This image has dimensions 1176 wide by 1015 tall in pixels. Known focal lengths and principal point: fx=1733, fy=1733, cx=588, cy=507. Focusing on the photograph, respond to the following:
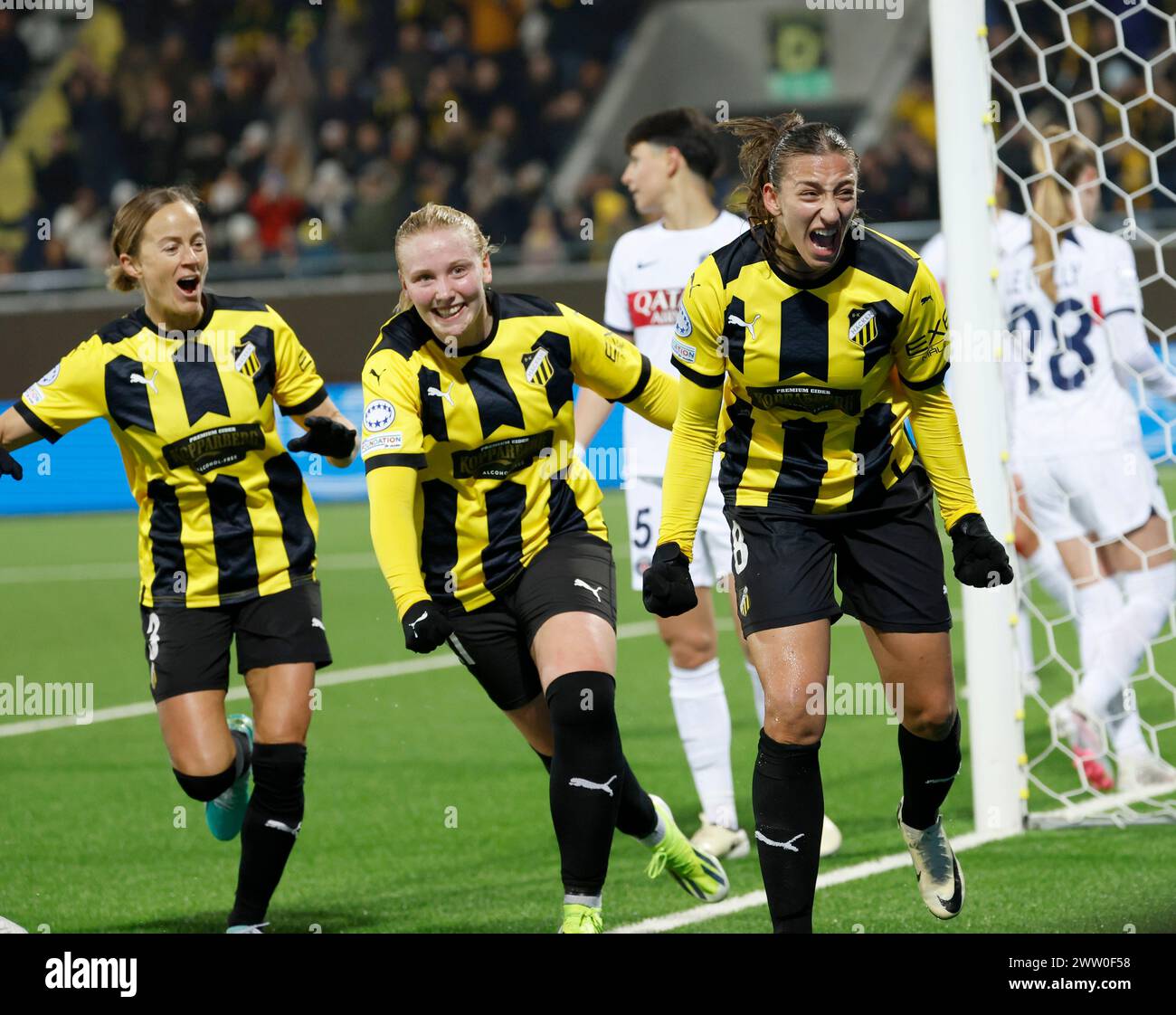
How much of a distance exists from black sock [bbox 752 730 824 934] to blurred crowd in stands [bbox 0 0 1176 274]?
1359 cm

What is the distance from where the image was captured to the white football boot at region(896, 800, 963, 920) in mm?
4543

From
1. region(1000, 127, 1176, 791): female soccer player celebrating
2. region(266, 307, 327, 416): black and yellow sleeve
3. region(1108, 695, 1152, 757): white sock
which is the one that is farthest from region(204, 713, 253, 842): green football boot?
region(1108, 695, 1152, 757): white sock

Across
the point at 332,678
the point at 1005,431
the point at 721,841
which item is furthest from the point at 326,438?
the point at 332,678

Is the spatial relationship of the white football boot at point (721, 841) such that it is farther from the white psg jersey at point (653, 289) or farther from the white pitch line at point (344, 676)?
the white pitch line at point (344, 676)

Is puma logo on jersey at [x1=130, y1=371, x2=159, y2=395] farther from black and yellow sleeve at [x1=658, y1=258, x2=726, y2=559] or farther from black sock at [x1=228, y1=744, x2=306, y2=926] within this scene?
black and yellow sleeve at [x1=658, y1=258, x2=726, y2=559]

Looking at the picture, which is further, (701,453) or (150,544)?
(150,544)

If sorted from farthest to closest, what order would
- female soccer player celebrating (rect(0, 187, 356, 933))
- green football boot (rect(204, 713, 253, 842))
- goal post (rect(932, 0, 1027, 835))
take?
goal post (rect(932, 0, 1027, 835)), green football boot (rect(204, 713, 253, 842)), female soccer player celebrating (rect(0, 187, 356, 933))

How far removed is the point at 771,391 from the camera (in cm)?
419

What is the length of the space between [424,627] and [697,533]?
7.03 ft

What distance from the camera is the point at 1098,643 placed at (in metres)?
6.58

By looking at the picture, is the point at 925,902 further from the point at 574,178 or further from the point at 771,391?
the point at 574,178

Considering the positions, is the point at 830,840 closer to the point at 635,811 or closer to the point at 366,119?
the point at 635,811
